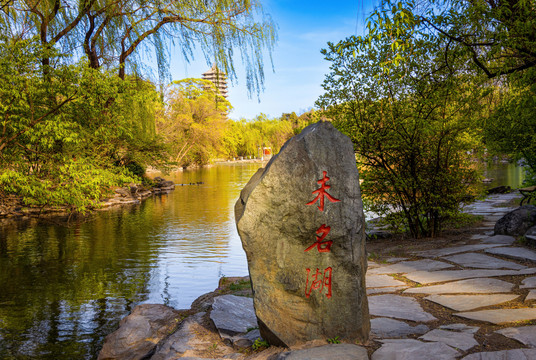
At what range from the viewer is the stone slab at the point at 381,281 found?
15.1 feet

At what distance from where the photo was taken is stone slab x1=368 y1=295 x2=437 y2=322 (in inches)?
141

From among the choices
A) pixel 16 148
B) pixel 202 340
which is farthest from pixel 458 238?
pixel 16 148

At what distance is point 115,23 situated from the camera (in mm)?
A: 9359

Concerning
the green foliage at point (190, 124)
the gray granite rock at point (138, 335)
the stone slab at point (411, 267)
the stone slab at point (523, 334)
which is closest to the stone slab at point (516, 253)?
the stone slab at point (411, 267)

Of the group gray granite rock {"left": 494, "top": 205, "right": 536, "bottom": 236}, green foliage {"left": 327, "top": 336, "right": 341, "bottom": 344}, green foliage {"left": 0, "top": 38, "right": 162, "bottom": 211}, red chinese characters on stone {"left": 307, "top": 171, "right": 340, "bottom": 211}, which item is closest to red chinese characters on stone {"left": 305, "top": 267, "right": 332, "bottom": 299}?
green foliage {"left": 327, "top": 336, "right": 341, "bottom": 344}

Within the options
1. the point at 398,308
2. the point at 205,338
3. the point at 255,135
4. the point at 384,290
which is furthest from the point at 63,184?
the point at 255,135

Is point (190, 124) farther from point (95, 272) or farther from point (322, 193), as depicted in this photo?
point (322, 193)

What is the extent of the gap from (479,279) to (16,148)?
8088mm

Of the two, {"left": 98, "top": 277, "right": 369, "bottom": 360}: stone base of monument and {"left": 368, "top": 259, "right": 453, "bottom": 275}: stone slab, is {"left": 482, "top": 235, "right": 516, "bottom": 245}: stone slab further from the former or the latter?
{"left": 98, "top": 277, "right": 369, "bottom": 360}: stone base of monument

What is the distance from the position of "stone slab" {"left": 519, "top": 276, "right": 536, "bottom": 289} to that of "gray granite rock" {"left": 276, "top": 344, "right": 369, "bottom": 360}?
208 cm

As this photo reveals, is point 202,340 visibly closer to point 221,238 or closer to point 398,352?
point 398,352

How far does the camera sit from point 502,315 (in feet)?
11.0

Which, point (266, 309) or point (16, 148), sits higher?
point (16, 148)

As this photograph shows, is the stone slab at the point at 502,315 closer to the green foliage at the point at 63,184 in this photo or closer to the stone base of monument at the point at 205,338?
the stone base of monument at the point at 205,338
